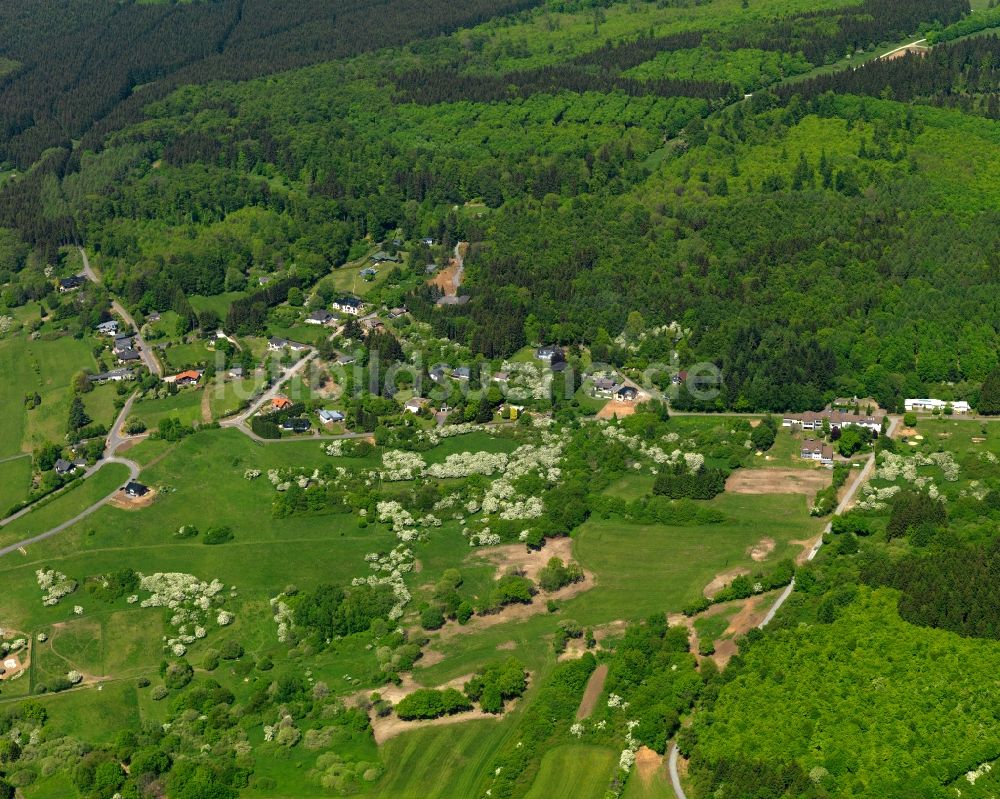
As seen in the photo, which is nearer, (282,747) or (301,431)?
(282,747)

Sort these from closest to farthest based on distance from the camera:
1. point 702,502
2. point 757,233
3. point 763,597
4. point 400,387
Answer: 1. point 763,597
2. point 702,502
3. point 400,387
4. point 757,233

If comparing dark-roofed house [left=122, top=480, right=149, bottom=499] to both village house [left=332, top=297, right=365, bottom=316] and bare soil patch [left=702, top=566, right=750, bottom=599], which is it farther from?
bare soil patch [left=702, top=566, right=750, bottom=599]

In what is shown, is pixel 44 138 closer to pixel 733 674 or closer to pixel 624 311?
pixel 624 311

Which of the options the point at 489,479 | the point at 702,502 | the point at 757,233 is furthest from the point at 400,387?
the point at 757,233

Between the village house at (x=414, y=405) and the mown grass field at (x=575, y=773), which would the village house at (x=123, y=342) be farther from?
the mown grass field at (x=575, y=773)

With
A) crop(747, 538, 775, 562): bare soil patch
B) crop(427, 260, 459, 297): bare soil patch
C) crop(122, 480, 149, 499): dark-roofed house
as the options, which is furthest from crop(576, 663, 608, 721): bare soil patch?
crop(427, 260, 459, 297): bare soil patch

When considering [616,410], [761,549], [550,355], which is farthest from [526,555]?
[550,355]
